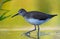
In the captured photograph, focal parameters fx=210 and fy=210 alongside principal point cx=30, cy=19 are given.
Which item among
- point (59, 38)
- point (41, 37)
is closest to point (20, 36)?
point (41, 37)

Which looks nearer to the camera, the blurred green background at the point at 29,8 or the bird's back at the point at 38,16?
the bird's back at the point at 38,16

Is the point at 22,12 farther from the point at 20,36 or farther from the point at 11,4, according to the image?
the point at 11,4

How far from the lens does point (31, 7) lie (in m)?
1.42

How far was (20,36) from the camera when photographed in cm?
122

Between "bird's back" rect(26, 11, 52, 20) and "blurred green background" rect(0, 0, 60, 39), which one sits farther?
"blurred green background" rect(0, 0, 60, 39)

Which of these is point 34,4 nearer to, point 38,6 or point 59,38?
point 38,6

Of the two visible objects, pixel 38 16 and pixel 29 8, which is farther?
pixel 29 8

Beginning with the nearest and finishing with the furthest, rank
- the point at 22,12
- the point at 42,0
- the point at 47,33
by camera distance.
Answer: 1. the point at 22,12
2. the point at 47,33
3. the point at 42,0

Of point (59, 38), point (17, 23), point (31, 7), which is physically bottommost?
point (59, 38)

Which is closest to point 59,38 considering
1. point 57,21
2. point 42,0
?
point 57,21

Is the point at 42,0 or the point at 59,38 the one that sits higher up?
the point at 42,0

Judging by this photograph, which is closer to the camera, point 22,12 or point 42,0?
point 22,12

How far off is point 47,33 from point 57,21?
6.8 inches

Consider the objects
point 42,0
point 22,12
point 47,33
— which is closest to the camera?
point 22,12
